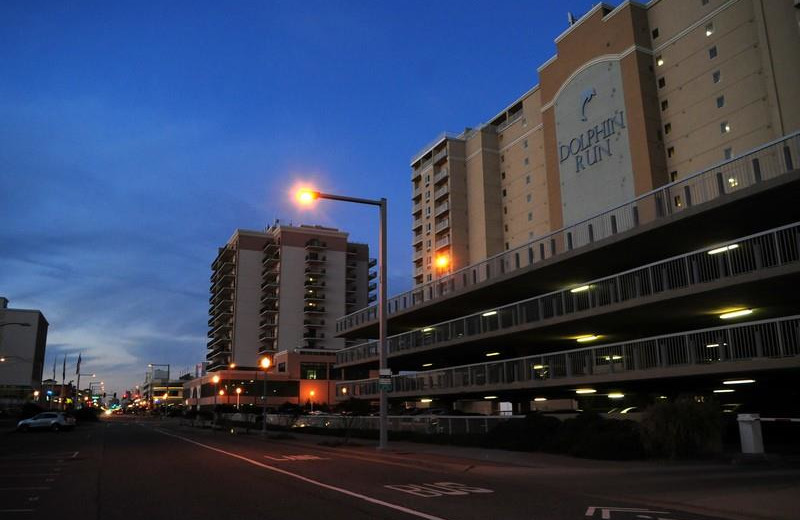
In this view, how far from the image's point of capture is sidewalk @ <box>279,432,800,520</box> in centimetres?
1052

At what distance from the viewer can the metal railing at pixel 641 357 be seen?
72.0 feet

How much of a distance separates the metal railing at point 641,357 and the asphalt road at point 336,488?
8.17 metres

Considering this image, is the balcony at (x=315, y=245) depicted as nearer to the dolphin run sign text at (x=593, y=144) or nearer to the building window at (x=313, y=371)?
the building window at (x=313, y=371)

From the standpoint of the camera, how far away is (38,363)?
15212 centimetres

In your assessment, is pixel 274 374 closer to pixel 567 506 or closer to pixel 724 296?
pixel 724 296

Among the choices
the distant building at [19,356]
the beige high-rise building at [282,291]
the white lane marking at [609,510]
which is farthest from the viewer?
the distant building at [19,356]

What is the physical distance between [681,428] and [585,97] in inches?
1668

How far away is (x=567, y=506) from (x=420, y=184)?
82.5m

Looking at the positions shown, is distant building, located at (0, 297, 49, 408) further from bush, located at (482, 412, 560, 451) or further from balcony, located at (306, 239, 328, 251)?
bush, located at (482, 412, 560, 451)

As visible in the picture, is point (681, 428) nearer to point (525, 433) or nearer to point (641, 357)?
point (525, 433)

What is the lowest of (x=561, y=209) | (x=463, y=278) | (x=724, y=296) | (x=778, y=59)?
(x=724, y=296)

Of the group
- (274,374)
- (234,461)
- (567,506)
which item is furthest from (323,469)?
(274,374)

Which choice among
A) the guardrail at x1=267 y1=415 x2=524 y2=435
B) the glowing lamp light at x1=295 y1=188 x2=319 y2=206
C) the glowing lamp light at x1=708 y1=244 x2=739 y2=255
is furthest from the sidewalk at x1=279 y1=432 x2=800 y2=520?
the glowing lamp light at x1=295 y1=188 x2=319 y2=206

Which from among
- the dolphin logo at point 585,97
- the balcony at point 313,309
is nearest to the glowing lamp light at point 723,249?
the dolphin logo at point 585,97
